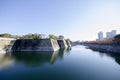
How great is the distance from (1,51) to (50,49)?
561 inches

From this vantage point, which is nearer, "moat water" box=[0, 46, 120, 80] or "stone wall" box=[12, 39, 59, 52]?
"moat water" box=[0, 46, 120, 80]

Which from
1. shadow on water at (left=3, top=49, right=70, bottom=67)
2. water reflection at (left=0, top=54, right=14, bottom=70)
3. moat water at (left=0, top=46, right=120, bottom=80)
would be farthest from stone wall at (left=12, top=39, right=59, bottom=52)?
moat water at (left=0, top=46, right=120, bottom=80)

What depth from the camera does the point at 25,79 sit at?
12.3 m

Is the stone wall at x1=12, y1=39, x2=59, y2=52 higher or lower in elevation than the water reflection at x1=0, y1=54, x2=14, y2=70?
higher

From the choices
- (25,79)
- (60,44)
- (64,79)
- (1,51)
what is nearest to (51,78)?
(64,79)

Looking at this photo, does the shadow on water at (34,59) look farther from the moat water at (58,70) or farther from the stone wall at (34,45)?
the stone wall at (34,45)

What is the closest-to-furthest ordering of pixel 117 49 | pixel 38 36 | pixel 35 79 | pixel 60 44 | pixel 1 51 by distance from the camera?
1. pixel 35 79
2. pixel 1 51
3. pixel 117 49
4. pixel 38 36
5. pixel 60 44

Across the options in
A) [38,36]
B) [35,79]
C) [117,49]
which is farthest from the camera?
[38,36]

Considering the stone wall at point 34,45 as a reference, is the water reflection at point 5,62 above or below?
below

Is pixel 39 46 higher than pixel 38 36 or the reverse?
the reverse

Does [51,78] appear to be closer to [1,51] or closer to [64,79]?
[64,79]

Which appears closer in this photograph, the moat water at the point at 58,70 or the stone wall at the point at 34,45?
the moat water at the point at 58,70

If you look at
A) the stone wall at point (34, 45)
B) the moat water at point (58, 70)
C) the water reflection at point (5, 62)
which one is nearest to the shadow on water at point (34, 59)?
the moat water at point (58, 70)

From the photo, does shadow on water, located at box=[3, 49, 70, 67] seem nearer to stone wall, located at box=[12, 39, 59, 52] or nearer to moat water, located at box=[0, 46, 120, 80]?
moat water, located at box=[0, 46, 120, 80]
